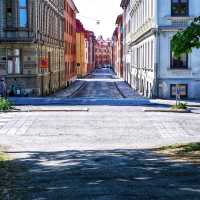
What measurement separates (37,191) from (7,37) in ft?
106

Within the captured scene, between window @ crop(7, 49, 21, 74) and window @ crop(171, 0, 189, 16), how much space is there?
11.3 meters

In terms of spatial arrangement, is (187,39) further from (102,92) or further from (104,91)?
(104,91)

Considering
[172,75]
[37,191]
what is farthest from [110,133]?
[172,75]

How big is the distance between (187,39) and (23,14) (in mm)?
27672

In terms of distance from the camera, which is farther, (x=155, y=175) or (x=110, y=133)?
(x=110, y=133)

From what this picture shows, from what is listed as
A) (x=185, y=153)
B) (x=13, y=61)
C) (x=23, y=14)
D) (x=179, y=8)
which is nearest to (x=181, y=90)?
(x=179, y=8)

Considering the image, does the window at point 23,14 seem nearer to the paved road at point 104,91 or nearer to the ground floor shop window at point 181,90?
the paved road at point 104,91

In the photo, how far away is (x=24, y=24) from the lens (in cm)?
4012

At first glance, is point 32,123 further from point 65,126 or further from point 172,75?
point 172,75

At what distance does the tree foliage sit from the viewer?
13984 mm

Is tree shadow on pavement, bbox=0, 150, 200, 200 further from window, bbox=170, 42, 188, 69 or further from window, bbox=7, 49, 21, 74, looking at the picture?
window, bbox=7, 49, 21, 74

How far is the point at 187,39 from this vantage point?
14.0 metres

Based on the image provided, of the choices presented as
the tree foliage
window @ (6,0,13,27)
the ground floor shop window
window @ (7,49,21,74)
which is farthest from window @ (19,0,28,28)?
the tree foliage

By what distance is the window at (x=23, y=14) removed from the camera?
1576 inches
